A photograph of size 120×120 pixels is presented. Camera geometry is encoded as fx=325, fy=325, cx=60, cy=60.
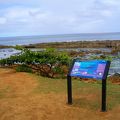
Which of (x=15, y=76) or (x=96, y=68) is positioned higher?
(x=96, y=68)

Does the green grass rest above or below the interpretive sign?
below

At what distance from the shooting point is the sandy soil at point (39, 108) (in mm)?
7562

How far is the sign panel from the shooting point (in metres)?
7.93

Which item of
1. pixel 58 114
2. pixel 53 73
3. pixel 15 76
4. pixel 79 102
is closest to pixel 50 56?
pixel 53 73

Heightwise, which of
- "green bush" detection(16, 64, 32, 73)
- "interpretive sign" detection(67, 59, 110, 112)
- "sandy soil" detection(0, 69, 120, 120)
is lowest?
"sandy soil" detection(0, 69, 120, 120)

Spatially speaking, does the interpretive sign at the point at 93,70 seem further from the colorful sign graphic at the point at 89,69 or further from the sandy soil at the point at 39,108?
the sandy soil at the point at 39,108

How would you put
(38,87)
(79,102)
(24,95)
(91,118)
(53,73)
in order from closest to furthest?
(91,118) < (79,102) < (24,95) < (38,87) < (53,73)

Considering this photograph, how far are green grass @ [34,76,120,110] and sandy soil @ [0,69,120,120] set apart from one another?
0.92ft

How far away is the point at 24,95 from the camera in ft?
31.4

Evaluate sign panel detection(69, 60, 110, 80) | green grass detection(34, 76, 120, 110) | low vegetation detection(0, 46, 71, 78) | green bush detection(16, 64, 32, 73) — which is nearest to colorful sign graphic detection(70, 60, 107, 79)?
sign panel detection(69, 60, 110, 80)

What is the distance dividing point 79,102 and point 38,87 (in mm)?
2307

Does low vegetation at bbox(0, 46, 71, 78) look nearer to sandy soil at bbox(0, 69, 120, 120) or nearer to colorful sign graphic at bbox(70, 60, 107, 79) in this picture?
sandy soil at bbox(0, 69, 120, 120)

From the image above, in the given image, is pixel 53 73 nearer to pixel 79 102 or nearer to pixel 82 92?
pixel 82 92

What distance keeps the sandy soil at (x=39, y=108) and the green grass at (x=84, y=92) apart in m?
0.28
